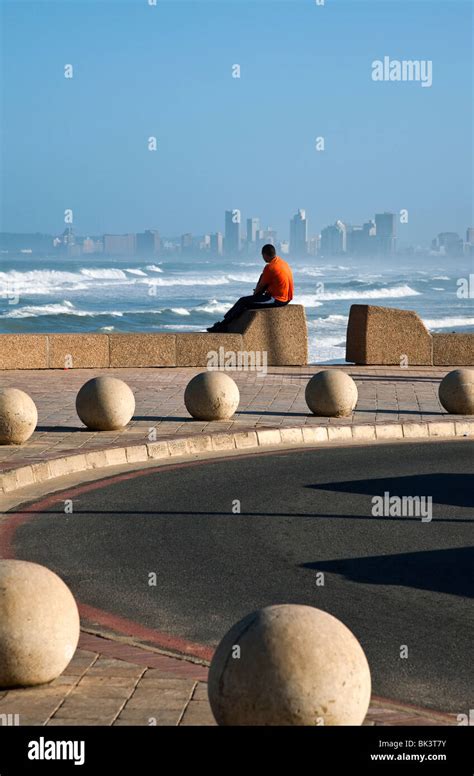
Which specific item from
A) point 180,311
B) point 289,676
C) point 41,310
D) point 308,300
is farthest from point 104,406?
point 308,300

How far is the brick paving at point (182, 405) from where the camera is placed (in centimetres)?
1393

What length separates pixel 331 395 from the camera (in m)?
16.1

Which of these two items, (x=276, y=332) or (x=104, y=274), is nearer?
(x=276, y=332)

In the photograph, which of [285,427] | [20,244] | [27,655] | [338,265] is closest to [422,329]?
[285,427]

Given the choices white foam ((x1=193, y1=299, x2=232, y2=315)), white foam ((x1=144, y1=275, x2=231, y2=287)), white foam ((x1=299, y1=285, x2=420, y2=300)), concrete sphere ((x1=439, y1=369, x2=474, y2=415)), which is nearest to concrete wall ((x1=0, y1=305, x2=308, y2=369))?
concrete sphere ((x1=439, y1=369, x2=474, y2=415))

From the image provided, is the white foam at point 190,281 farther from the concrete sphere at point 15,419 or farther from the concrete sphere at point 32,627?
the concrete sphere at point 32,627

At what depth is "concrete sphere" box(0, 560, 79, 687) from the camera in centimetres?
602

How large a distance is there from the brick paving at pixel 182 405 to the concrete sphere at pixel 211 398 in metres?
0.13

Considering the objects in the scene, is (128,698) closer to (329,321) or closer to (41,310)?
(41,310)

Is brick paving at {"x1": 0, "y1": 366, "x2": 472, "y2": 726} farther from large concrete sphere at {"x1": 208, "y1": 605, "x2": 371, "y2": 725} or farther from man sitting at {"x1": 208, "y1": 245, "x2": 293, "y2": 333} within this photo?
man sitting at {"x1": 208, "y1": 245, "x2": 293, "y2": 333}

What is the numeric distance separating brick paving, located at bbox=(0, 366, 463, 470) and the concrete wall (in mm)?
328

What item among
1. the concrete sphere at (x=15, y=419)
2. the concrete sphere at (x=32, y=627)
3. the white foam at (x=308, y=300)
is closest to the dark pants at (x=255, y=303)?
the concrete sphere at (x=15, y=419)

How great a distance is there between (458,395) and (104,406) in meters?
4.72

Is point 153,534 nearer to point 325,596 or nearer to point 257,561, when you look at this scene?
point 257,561
